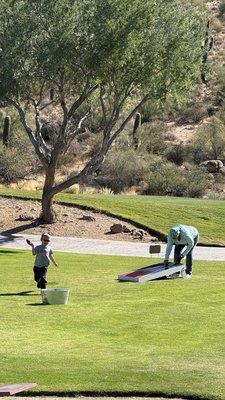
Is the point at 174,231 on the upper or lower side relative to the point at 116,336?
upper

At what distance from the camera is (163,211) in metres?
41.8

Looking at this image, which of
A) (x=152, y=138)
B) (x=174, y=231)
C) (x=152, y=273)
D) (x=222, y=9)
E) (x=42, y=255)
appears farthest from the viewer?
(x=222, y=9)

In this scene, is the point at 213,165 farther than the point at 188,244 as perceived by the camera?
Yes

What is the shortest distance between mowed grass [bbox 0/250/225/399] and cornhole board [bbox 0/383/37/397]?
18 centimetres

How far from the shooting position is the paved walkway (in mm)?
33719

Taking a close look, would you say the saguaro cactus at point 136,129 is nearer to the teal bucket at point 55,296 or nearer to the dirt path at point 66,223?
A: the dirt path at point 66,223

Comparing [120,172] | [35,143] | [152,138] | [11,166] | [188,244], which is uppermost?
[152,138]

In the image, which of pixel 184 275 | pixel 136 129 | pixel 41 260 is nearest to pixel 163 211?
pixel 184 275

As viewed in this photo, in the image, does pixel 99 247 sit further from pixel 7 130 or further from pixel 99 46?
pixel 7 130

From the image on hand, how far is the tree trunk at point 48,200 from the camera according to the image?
38.5 metres

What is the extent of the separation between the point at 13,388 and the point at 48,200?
25.9 m

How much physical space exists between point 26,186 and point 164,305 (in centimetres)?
3455

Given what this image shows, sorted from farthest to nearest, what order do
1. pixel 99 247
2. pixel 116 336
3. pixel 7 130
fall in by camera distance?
pixel 7 130 < pixel 99 247 < pixel 116 336

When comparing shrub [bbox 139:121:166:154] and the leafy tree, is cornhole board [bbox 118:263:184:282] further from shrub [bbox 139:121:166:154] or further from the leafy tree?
shrub [bbox 139:121:166:154]
